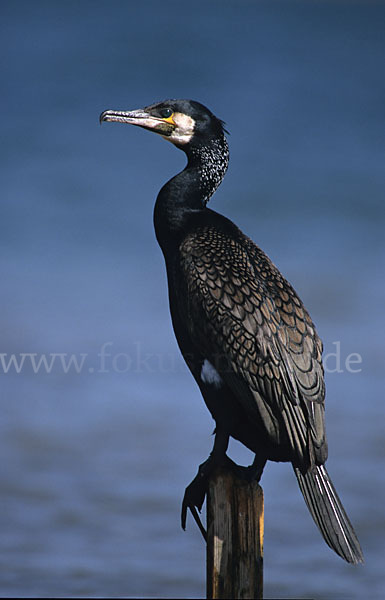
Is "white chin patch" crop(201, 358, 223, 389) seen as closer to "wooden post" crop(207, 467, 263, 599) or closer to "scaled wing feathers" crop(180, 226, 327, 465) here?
"scaled wing feathers" crop(180, 226, 327, 465)

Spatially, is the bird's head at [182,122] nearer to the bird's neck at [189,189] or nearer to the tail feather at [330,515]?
the bird's neck at [189,189]

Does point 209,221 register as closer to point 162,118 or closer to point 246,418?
point 162,118

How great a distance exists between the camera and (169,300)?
15.3ft

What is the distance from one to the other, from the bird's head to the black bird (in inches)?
17.3

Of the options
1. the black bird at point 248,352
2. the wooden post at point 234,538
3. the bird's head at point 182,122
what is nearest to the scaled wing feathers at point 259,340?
the black bird at point 248,352

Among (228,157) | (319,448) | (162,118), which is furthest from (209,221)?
(319,448)

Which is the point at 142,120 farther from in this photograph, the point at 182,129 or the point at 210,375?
the point at 210,375

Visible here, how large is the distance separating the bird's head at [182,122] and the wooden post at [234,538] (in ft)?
7.82

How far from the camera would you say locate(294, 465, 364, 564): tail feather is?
4.03 meters

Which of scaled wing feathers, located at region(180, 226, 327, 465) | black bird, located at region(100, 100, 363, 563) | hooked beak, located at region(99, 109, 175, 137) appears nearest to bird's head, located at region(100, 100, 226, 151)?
hooked beak, located at region(99, 109, 175, 137)

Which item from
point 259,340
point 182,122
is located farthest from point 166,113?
point 259,340

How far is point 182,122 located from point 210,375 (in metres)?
1.88

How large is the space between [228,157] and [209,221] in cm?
58

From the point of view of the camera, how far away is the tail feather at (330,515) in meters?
4.03
